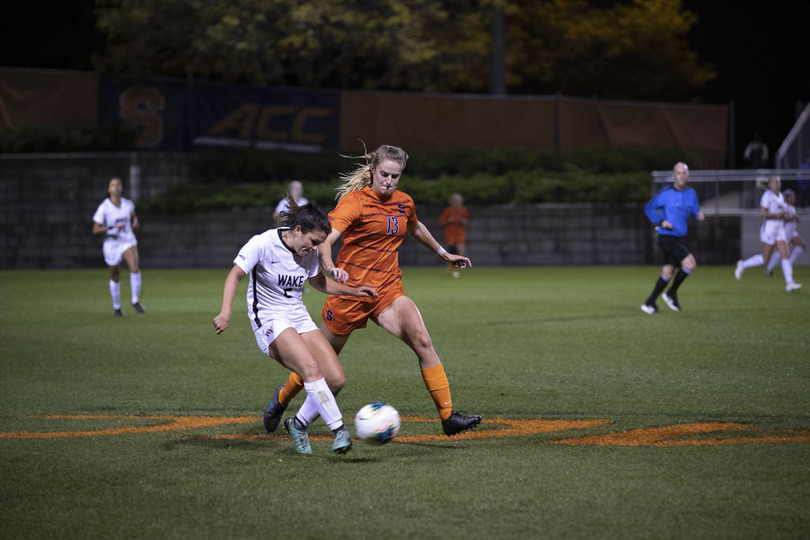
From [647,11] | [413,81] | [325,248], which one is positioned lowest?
[325,248]

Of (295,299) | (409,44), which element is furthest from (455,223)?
(295,299)

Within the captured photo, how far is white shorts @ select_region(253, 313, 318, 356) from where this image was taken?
6.68 meters

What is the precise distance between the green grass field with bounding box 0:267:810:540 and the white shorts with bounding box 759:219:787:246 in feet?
19.8

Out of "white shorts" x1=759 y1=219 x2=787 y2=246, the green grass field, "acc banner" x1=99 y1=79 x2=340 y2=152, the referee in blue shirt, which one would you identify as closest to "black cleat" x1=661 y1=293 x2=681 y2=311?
the referee in blue shirt

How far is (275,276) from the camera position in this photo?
675cm

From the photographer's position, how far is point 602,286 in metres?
21.1

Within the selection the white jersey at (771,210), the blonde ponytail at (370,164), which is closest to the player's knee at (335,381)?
the blonde ponytail at (370,164)

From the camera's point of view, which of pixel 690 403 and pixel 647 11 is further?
pixel 647 11

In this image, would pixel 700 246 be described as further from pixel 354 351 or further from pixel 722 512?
pixel 722 512

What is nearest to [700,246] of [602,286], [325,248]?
[602,286]

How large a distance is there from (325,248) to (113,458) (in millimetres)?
1909

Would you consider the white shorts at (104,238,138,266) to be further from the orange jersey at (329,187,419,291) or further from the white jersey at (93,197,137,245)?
the orange jersey at (329,187,419,291)

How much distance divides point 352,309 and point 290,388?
0.70m

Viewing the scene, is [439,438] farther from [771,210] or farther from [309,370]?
[771,210]
